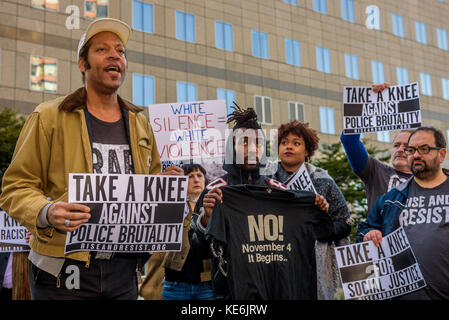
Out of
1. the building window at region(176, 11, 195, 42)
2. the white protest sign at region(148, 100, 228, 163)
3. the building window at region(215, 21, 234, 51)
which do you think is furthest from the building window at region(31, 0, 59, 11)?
the white protest sign at region(148, 100, 228, 163)

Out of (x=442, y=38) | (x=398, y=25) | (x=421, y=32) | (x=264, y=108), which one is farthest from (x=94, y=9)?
(x=442, y=38)

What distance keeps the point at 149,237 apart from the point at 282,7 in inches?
1175

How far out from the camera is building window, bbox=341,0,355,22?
3484cm

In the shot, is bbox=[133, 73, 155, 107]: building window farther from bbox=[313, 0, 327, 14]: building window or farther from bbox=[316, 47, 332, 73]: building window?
bbox=[313, 0, 327, 14]: building window

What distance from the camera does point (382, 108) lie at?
6.89 m

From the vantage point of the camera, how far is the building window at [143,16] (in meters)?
26.2

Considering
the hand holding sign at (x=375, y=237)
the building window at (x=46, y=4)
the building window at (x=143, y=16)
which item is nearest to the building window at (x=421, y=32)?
the building window at (x=143, y=16)

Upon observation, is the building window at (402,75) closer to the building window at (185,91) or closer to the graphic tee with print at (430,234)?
the building window at (185,91)

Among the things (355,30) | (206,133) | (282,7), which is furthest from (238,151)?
(355,30)

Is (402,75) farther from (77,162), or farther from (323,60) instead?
(77,162)

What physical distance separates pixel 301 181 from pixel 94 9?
21526 mm

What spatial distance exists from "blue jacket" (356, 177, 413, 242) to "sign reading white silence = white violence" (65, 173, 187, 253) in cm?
226
